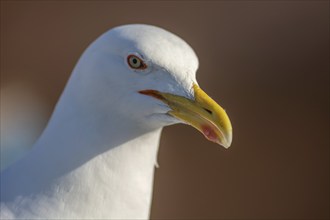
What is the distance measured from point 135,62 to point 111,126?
0.41 feet

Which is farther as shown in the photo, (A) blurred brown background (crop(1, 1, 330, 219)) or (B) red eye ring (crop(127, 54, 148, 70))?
(A) blurred brown background (crop(1, 1, 330, 219))

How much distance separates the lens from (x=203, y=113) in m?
1.21

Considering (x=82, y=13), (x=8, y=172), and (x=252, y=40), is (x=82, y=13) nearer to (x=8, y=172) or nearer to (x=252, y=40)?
(x=252, y=40)

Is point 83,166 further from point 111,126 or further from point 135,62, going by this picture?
point 135,62

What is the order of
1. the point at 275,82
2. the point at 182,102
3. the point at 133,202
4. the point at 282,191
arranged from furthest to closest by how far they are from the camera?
the point at 275,82 → the point at 282,191 → the point at 133,202 → the point at 182,102

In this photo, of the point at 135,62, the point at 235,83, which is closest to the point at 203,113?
the point at 135,62

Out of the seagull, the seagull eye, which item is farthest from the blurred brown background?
the seagull eye

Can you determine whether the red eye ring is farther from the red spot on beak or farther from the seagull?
the red spot on beak

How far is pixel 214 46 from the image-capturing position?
307cm

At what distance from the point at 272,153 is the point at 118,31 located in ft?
5.54

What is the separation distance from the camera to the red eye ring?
1.23 meters

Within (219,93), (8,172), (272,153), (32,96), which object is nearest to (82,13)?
(32,96)

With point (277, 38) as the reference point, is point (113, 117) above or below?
below

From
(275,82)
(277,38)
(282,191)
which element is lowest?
(282,191)
